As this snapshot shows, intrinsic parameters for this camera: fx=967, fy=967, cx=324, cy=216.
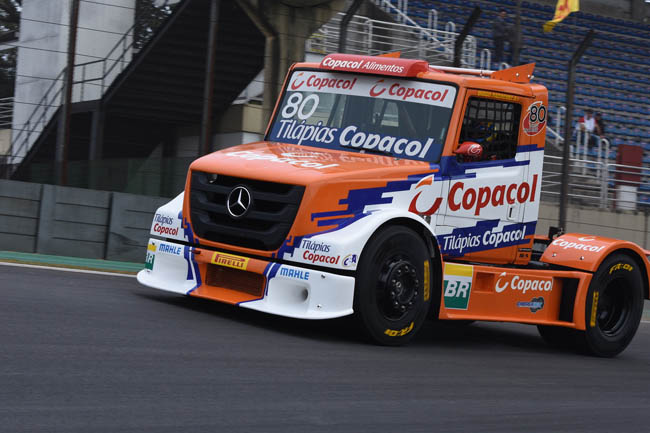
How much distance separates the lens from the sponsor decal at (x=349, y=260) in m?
6.61

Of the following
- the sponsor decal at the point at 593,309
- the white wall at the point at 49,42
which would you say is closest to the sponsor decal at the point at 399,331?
the sponsor decal at the point at 593,309

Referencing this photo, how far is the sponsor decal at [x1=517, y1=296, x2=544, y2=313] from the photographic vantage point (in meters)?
8.18

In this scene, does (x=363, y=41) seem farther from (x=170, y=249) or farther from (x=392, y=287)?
(x=392, y=287)

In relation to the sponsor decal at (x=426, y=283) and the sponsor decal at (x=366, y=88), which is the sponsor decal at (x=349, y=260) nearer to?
the sponsor decal at (x=426, y=283)

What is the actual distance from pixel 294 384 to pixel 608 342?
4536 millimetres

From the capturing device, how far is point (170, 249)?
7383mm

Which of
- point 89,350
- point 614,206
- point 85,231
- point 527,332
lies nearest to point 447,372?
point 89,350

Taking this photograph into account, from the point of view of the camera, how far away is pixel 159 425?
13.4 feet

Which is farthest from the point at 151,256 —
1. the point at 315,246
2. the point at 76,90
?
the point at 76,90

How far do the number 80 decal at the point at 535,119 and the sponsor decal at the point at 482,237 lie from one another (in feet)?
2.65

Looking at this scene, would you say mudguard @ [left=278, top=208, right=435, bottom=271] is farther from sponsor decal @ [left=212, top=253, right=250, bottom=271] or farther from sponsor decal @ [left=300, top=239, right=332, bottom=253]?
sponsor decal @ [left=212, top=253, right=250, bottom=271]

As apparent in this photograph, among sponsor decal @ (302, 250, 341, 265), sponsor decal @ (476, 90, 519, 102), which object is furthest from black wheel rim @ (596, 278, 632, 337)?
sponsor decal @ (302, 250, 341, 265)

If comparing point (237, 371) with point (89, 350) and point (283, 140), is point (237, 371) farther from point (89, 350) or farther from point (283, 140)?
point (283, 140)

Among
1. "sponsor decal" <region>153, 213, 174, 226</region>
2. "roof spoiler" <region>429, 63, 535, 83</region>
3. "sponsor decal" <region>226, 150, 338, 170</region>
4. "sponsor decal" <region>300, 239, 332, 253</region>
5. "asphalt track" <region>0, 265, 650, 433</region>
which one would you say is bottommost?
"asphalt track" <region>0, 265, 650, 433</region>
